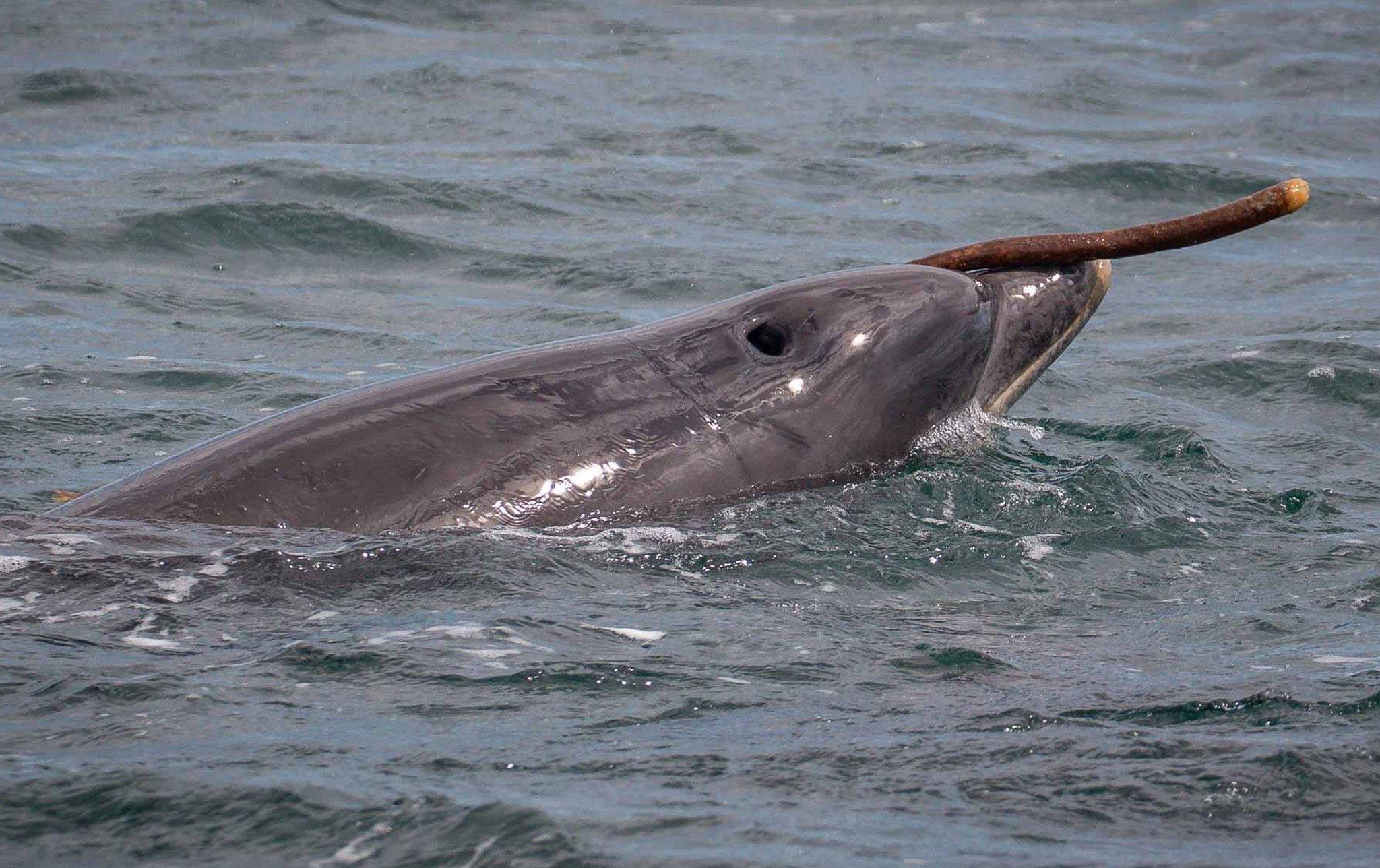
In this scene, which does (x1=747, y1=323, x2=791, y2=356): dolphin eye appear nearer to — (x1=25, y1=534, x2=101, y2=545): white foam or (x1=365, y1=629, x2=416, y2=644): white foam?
(x1=365, y1=629, x2=416, y2=644): white foam

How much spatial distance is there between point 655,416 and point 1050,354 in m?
2.11

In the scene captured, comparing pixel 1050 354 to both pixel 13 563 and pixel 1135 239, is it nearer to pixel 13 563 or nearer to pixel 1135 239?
pixel 1135 239

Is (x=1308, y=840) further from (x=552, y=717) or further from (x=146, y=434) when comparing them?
(x=146, y=434)

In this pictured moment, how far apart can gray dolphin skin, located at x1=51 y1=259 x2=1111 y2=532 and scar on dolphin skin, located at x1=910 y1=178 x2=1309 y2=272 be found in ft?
0.29

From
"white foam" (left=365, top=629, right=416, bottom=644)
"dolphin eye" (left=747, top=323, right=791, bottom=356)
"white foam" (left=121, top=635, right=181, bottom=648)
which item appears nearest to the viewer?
"white foam" (left=121, top=635, right=181, bottom=648)

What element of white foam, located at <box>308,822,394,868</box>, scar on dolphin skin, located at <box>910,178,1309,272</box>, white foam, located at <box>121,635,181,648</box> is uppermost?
scar on dolphin skin, located at <box>910,178,1309,272</box>

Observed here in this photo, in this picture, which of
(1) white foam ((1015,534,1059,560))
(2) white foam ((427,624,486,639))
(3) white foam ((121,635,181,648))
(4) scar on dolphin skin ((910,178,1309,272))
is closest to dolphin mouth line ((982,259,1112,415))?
(4) scar on dolphin skin ((910,178,1309,272))

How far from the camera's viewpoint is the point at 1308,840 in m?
3.75

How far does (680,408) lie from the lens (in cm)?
650

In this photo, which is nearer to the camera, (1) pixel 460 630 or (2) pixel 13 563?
(1) pixel 460 630

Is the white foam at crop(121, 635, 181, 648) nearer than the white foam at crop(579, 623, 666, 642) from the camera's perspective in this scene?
Yes

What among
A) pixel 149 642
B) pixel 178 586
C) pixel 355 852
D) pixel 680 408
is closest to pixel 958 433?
pixel 680 408

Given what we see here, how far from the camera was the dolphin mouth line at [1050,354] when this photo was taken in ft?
24.2

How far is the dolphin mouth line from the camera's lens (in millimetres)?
7379
